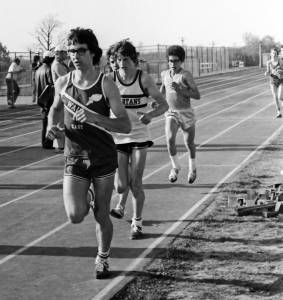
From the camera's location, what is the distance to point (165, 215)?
8.59 m

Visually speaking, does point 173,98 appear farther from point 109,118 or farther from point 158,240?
point 109,118

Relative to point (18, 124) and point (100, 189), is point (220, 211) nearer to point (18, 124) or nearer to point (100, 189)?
point (100, 189)

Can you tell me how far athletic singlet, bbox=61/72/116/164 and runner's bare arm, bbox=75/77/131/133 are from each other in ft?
0.19

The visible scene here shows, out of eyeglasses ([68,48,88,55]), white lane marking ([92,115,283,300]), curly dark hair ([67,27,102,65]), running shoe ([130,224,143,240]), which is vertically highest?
curly dark hair ([67,27,102,65])

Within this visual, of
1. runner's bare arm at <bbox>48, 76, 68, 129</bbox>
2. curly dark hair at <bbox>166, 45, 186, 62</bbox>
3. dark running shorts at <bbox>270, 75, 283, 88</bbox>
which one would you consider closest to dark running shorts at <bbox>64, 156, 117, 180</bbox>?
runner's bare arm at <bbox>48, 76, 68, 129</bbox>

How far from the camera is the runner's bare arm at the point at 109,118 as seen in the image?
545 centimetres

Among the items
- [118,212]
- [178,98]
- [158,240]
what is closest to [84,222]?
[118,212]

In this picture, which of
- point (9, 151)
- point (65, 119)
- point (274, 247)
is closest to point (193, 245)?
point (274, 247)

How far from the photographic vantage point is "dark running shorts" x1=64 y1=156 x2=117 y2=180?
5754mm

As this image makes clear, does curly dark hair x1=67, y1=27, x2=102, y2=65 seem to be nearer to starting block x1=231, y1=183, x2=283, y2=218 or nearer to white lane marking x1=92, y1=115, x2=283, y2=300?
white lane marking x1=92, y1=115, x2=283, y2=300

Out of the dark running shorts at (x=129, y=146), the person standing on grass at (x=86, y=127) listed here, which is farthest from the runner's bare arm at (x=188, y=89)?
the person standing on grass at (x=86, y=127)

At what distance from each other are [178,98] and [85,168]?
15.5 feet

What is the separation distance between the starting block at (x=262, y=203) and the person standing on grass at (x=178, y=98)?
155cm

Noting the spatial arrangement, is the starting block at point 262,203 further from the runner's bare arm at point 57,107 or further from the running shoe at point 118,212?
the runner's bare arm at point 57,107
